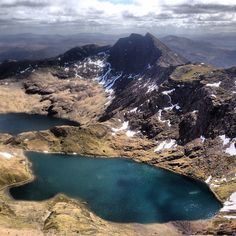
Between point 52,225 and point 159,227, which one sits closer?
point 52,225

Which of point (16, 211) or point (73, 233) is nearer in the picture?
point (73, 233)

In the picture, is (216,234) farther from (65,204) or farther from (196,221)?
(65,204)

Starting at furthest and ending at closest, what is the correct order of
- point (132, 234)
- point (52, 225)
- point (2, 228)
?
point (132, 234)
point (52, 225)
point (2, 228)

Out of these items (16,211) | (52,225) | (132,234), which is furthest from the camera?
(16,211)

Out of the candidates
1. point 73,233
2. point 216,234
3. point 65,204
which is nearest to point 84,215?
point 65,204

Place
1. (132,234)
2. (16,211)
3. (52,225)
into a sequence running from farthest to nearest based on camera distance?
(16,211) → (132,234) → (52,225)

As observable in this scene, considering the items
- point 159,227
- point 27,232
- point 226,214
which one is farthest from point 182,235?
point 27,232

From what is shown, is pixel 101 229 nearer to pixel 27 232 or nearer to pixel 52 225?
pixel 52 225

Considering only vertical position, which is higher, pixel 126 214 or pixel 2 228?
pixel 2 228

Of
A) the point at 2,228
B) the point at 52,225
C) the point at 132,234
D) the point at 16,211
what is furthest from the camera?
the point at 16,211
